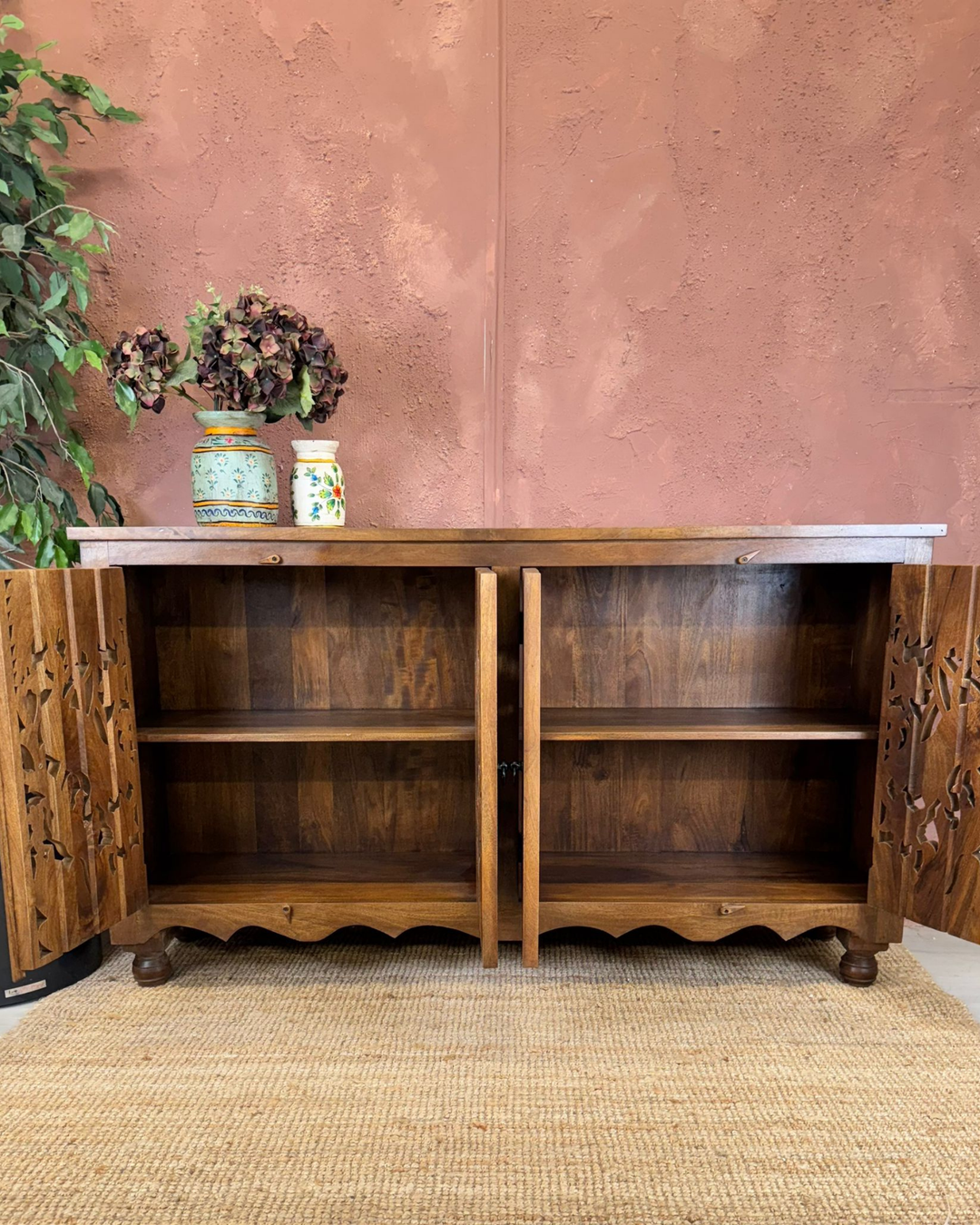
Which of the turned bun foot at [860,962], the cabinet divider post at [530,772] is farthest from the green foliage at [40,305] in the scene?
the turned bun foot at [860,962]

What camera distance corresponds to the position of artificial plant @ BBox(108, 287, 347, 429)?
139 cm

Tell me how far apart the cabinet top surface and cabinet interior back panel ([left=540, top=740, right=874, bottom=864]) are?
0.61 metres

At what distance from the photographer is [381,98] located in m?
1.69

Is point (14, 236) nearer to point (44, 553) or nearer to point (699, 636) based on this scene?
point (44, 553)

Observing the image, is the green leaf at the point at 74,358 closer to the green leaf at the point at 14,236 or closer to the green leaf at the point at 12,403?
the green leaf at the point at 12,403

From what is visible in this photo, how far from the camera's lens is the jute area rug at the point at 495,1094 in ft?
3.23

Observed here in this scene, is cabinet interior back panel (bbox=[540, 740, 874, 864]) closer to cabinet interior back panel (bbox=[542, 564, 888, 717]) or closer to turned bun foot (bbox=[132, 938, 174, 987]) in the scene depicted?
cabinet interior back panel (bbox=[542, 564, 888, 717])

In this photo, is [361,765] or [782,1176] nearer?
[782,1176]

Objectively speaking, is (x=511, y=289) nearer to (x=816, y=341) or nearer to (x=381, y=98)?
(x=381, y=98)

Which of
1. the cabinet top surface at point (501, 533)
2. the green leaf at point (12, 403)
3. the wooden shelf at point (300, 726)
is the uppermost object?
the green leaf at point (12, 403)

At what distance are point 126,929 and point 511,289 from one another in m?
1.76

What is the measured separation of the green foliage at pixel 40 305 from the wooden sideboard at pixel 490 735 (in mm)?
272

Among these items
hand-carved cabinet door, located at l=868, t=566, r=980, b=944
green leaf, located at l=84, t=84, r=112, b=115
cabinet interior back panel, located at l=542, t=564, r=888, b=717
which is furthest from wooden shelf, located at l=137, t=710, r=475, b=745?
green leaf, located at l=84, t=84, r=112, b=115

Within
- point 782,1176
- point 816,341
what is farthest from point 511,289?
point 782,1176
